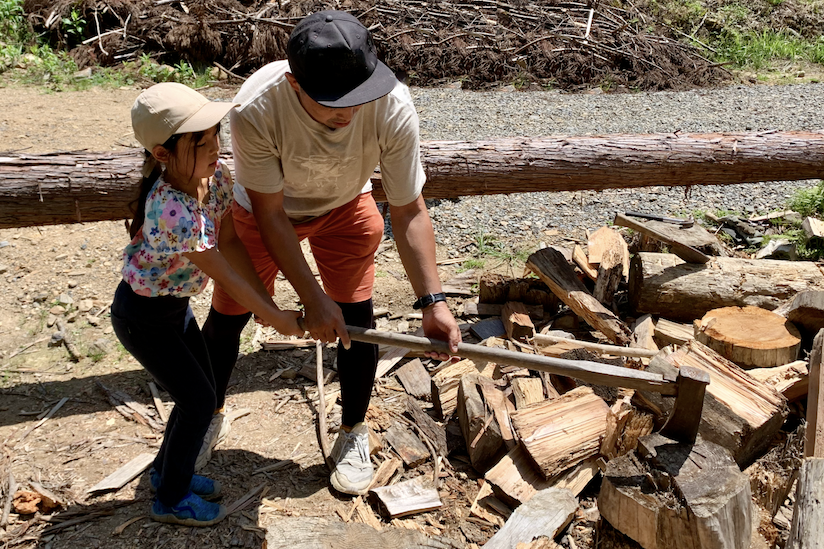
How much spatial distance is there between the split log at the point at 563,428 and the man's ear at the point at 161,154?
6.43 feet

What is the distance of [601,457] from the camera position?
316 centimetres

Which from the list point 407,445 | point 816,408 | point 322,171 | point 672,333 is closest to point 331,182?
point 322,171

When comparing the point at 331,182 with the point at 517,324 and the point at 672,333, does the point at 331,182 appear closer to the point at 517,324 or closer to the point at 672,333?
the point at 517,324

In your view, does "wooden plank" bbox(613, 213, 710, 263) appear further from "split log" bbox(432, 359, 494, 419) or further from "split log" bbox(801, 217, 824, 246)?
"split log" bbox(432, 359, 494, 419)

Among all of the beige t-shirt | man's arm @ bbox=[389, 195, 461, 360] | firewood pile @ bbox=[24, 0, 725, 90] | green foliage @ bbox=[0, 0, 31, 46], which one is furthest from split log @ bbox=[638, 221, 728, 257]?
green foliage @ bbox=[0, 0, 31, 46]

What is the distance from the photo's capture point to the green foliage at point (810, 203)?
5668 millimetres

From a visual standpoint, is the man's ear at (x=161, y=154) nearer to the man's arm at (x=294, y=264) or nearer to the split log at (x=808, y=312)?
the man's arm at (x=294, y=264)

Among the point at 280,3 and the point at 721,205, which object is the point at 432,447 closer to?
the point at 721,205

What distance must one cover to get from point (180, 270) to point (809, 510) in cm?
230

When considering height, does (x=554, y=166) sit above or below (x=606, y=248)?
above

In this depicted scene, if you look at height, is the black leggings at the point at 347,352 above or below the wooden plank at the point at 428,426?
above

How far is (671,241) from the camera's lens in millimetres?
4484

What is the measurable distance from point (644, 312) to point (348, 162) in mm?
2587

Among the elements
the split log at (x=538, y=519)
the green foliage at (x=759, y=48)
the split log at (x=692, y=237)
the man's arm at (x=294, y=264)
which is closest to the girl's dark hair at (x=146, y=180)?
the man's arm at (x=294, y=264)
